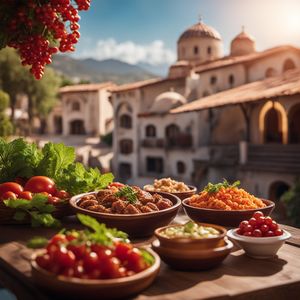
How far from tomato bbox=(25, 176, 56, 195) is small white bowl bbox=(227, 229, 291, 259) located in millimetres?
1734

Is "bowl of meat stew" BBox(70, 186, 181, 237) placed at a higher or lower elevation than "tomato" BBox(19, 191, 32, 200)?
lower

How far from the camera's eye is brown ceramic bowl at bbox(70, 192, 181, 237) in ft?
10.7

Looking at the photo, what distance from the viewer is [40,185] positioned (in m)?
4.09

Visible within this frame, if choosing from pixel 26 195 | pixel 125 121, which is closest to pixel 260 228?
pixel 26 195

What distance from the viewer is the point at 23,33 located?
3.35 meters

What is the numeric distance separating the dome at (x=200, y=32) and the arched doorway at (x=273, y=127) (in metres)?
17.8

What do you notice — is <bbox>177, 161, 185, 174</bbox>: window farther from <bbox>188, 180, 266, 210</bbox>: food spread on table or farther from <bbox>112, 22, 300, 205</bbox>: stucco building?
<bbox>188, 180, 266, 210</bbox>: food spread on table

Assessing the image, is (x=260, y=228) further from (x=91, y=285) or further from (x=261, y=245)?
(x=91, y=285)

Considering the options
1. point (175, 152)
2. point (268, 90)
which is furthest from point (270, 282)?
point (175, 152)

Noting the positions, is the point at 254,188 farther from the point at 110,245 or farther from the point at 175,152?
the point at 110,245

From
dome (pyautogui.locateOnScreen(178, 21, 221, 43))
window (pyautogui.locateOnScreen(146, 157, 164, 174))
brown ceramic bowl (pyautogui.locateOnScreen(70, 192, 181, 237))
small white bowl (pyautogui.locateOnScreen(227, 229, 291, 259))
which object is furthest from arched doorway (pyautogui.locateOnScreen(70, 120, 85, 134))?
small white bowl (pyautogui.locateOnScreen(227, 229, 291, 259))

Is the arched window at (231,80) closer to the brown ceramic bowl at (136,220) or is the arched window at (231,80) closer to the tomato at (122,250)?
the brown ceramic bowl at (136,220)

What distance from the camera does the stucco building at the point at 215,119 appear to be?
19.9 m

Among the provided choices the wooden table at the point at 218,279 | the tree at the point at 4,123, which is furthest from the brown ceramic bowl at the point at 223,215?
the tree at the point at 4,123
